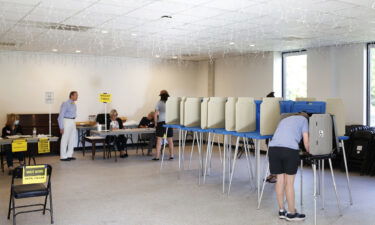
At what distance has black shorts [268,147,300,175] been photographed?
14.0 ft

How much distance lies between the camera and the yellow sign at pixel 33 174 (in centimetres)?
405

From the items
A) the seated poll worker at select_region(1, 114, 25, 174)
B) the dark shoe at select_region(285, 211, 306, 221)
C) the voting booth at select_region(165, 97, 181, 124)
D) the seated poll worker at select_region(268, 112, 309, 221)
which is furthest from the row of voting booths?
the seated poll worker at select_region(1, 114, 25, 174)

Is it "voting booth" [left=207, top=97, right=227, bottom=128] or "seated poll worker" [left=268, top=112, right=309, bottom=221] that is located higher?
"voting booth" [left=207, top=97, right=227, bottom=128]

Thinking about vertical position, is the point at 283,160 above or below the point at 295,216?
above

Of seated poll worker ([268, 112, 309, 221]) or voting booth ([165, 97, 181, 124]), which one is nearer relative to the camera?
seated poll worker ([268, 112, 309, 221])

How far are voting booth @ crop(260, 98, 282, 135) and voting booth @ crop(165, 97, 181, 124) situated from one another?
251 centimetres

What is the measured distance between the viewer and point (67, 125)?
8.80 metres

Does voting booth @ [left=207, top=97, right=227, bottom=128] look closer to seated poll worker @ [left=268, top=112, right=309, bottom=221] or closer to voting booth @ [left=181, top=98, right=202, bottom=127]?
voting booth @ [left=181, top=98, right=202, bottom=127]

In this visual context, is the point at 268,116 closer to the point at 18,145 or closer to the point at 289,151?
the point at 289,151

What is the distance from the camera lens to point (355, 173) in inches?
283

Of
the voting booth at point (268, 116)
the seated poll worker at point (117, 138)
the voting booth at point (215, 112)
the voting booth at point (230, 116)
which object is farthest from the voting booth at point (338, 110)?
the seated poll worker at point (117, 138)

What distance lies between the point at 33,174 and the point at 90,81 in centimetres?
673

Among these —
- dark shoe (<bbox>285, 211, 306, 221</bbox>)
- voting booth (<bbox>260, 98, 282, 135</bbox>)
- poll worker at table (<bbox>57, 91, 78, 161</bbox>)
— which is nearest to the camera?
dark shoe (<bbox>285, 211, 306, 221</bbox>)

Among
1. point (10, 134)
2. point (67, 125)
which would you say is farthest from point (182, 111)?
point (10, 134)
